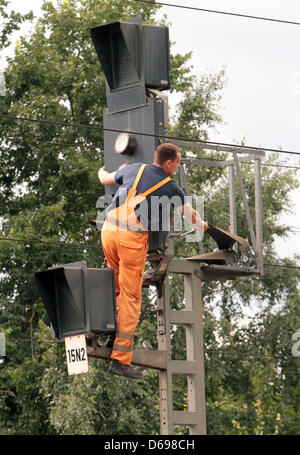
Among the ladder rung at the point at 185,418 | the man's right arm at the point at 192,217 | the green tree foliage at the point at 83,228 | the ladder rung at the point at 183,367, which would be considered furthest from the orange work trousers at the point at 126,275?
the green tree foliage at the point at 83,228

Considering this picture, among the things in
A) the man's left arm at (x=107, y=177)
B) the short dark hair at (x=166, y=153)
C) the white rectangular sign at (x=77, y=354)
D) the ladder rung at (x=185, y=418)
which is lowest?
the ladder rung at (x=185, y=418)

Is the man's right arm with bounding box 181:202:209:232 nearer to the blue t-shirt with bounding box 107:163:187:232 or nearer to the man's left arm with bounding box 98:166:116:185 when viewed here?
the blue t-shirt with bounding box 107:163:187:232

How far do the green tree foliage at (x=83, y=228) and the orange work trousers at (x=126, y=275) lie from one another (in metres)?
11.6

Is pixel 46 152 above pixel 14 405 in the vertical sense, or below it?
above

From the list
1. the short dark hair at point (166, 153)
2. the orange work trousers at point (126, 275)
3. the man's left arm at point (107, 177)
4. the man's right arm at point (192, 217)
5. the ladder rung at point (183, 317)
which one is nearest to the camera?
the orange work trousers at point (126, 275)

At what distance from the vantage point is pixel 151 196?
891 centimetres

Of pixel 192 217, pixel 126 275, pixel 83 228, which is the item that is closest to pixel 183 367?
pixel 126 275

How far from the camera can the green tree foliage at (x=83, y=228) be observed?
2142cm

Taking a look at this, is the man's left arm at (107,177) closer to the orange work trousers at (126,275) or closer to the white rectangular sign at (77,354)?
the orange work trousers at (126,275)

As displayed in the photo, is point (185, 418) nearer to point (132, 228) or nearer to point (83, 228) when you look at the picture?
point (132, 228)

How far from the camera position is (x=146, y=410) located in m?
20.8

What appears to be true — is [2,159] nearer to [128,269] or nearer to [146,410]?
[146,410]
